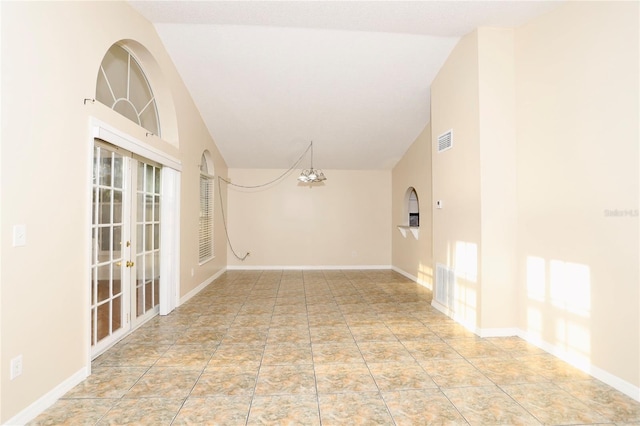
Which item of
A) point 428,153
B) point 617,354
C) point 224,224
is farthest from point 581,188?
point 224,224

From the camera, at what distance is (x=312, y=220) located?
8320mm

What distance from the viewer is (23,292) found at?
2098mm

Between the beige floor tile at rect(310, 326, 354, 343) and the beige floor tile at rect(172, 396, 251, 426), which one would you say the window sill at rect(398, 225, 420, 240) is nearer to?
the beige floor tile at rect(310, 326, 354, 343)

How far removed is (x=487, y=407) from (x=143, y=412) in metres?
2.25

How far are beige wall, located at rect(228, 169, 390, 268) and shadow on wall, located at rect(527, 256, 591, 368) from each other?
504 centimetres

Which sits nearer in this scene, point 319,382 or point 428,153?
point 319,382

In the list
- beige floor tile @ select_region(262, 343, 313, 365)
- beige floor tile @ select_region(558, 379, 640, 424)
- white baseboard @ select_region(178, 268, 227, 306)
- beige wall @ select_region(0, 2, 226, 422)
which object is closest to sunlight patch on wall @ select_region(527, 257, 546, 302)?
beige floor tile @ select_region(558, 379, 640, 424)

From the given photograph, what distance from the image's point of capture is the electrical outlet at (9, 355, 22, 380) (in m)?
2.02

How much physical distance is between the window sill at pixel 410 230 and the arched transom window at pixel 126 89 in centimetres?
476

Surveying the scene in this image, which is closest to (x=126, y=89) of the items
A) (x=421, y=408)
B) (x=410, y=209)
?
(x=421, y=408)

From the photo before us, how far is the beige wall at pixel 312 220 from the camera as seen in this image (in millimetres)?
8211

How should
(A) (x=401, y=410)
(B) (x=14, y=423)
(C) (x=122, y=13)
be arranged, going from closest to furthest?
(B) (x=14, y=423) → (A) (x=401, y=410) → (C) (x=122, y=13)

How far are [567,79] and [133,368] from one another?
4.43 m

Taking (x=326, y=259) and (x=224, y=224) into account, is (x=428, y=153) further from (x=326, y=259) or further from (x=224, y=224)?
(x=224, y=224)
